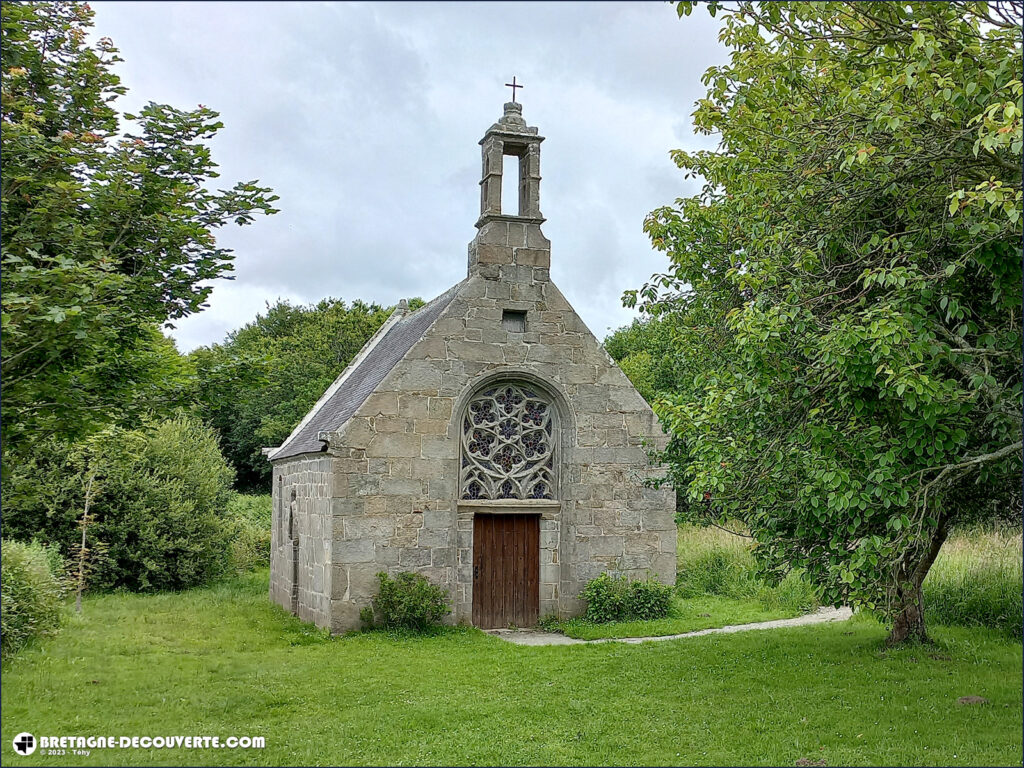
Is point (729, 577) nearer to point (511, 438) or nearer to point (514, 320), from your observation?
point (511, 438)

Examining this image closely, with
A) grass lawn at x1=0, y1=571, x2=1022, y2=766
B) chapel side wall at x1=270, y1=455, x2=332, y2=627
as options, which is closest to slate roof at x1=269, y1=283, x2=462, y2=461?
chapel side wall at x1=270, y1=455, x2=332, y2=627

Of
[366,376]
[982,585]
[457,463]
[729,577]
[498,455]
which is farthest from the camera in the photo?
[729,577]

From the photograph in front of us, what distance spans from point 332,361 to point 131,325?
31.0 metres

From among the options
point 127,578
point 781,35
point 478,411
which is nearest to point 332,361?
point 127,578

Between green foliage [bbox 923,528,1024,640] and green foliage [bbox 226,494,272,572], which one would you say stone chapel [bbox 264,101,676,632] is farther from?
green foliage [bbox 226,494,272,572]

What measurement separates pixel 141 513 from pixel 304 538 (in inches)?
260

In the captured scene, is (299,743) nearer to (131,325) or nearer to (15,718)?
(15,718)

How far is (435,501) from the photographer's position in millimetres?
15102

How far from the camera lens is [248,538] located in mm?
25562

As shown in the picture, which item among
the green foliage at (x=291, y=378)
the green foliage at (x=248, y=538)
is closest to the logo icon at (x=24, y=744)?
the green foliage at (x=248, y=538)

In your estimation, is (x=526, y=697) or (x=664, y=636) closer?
(x=526, y=697)

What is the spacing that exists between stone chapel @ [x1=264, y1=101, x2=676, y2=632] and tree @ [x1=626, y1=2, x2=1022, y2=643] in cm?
563

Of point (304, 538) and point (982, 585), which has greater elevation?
point (304, 538)

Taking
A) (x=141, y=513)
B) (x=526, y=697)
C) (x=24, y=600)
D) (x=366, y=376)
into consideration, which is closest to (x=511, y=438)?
(x=366, y=376)
